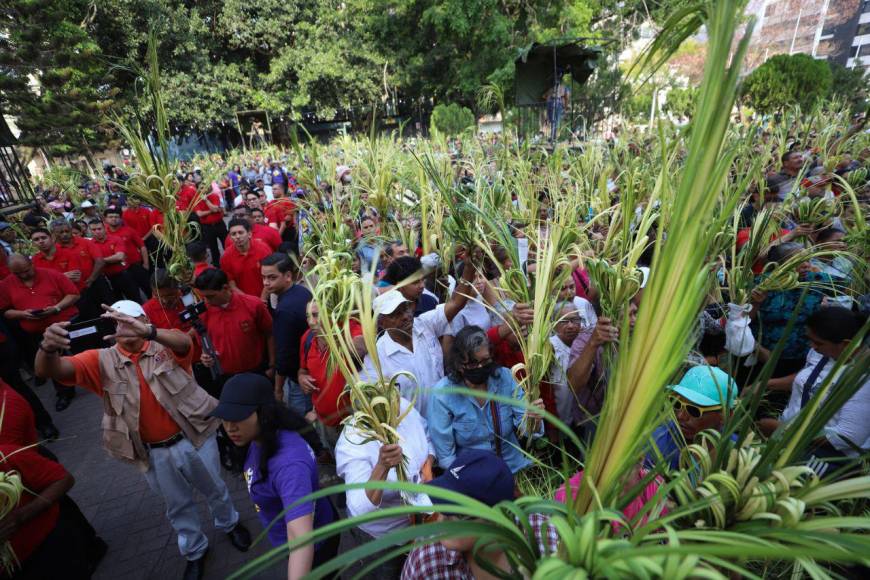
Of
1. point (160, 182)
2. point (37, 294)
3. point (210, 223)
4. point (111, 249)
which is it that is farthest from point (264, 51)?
point (160, 182)

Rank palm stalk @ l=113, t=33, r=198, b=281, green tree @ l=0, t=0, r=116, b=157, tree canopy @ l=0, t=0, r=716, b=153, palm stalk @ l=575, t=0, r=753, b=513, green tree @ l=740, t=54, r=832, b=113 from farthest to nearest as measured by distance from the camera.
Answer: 1. tree canopy @ l=0, t=0, r=716, b=153
2. green tree @ l=740, t=54, r=832, b=113
3. green tree @ l=0, t=0, r=116, b=157
4. palm stalk @ l=113, t=33, r=198, b=281
5. palm stalk @ l=575, t=0, r=753, b=513

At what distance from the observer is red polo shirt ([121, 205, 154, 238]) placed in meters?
6.74

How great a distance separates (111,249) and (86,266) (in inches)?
22.0

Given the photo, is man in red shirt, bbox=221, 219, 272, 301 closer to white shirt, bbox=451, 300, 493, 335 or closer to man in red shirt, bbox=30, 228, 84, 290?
man in red shirt, bbox=30, 228, 84, 290

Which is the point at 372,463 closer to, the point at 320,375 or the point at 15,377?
the point at 320,375

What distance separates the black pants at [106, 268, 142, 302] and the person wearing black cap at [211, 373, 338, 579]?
559 centimetres

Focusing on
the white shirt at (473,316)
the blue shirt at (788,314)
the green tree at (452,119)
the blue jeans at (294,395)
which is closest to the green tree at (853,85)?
the green tree at (452,119)

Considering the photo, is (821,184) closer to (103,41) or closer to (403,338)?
(403,338)

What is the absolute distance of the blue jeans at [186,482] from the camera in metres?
2.82

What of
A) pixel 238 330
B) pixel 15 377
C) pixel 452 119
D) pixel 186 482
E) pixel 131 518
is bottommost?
pixel 131 518

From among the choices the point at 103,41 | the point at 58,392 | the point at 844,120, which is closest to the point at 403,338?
the point at 58,392

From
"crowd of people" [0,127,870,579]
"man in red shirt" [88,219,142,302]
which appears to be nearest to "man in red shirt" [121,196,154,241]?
"man in red shirt" [88,219,142,302]

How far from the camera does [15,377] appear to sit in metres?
4.36

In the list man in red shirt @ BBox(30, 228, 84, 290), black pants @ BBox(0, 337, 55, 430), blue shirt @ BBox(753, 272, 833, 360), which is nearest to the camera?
blue shirt @ BBox(753, 272, 833, 360)
